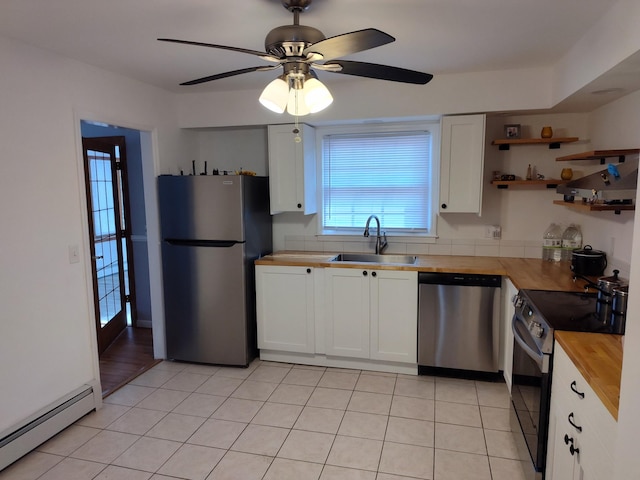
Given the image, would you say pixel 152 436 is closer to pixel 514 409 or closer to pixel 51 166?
pixel 51 166

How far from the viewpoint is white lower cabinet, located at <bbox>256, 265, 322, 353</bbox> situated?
138 inches

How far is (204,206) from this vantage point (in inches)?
134

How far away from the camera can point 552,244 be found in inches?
132

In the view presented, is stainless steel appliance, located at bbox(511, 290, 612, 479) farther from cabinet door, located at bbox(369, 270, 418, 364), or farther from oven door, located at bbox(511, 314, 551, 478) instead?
cabinet door, located at bbox(369, 270, 418, 364)

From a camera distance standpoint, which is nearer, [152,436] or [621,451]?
[621,451]

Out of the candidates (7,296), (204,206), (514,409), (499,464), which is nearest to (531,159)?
(514,409)

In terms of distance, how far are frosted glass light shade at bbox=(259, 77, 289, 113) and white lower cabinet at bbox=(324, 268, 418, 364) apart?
5.69 ft

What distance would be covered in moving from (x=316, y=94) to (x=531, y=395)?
5.84 feet

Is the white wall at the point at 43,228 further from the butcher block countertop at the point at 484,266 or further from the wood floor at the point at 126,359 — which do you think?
the butcher block countertop at the point at 484,266

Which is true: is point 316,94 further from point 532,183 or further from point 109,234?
point 109,234

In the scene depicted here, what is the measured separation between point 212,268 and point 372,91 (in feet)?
6.39

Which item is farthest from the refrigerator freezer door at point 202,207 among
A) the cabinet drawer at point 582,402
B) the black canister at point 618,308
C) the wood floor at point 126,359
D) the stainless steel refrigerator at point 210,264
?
the black canister at point 618,308

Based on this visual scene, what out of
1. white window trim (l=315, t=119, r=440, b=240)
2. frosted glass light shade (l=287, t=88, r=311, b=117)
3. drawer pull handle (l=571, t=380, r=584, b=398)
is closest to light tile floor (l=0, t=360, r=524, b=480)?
drawer pull handle (l=571, t=380, r=584, b=398)

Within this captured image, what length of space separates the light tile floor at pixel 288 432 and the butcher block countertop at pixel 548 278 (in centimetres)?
89
